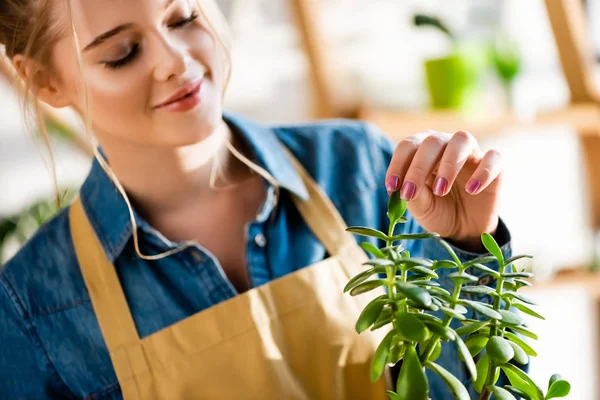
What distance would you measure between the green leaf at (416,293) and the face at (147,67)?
450 millimetres

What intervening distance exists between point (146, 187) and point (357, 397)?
0.42 m

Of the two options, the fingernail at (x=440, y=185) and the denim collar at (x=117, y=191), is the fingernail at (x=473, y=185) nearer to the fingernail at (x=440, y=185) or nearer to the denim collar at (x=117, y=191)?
the fingernail at (x=440, y=185)

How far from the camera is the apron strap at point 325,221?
1.01 meters

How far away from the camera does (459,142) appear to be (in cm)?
71

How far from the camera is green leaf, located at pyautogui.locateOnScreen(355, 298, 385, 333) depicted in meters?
0.51

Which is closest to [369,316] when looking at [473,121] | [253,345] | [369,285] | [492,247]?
[369,285]

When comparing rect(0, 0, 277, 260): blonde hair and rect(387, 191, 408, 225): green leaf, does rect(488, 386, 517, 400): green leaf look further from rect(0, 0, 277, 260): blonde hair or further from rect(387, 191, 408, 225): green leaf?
rect(0, 0, 277, 260): blonde hair

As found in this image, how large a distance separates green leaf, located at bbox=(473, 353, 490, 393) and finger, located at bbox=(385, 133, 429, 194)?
20cm

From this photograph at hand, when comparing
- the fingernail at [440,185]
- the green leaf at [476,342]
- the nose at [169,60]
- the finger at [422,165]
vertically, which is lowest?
the green leaf at [476,342]

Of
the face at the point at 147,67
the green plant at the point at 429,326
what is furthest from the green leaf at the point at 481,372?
the face at the point at 147,67

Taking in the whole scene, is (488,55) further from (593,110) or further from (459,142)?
(459,142)

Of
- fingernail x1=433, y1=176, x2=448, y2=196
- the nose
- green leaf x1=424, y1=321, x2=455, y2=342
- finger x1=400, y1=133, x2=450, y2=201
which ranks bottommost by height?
green leaf x1=424, y1=321, x2=455, y2=342

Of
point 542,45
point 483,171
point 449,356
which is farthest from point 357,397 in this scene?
point 542,45

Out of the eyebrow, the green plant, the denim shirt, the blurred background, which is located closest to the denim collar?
the denim shirt
